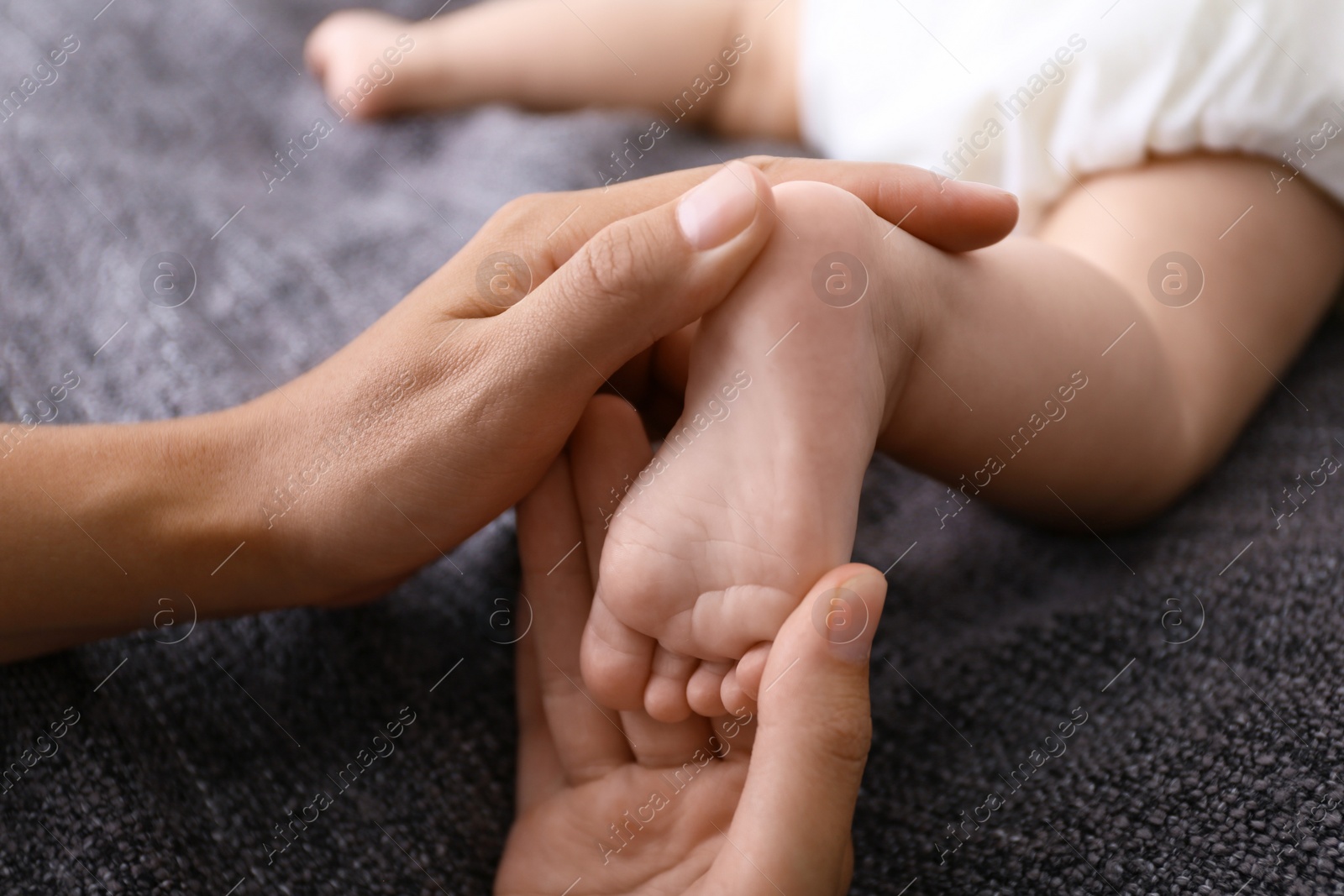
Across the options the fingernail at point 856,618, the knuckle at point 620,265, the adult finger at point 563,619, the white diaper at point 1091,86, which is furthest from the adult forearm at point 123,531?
the white diaper at point 1091,86

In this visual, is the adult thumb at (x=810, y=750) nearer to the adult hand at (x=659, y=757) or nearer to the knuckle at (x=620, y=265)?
the adult hand at (x=659, y=757)

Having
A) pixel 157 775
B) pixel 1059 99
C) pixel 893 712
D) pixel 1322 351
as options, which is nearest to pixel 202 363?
pixel 157 775

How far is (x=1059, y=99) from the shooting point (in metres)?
Answer: 0.81

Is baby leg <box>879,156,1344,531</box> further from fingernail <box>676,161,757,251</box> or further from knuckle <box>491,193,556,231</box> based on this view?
knuckle <box>491,193,556,231</box>

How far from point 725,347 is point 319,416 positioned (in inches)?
11.1

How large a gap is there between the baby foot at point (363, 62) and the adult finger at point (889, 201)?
2.17 ft

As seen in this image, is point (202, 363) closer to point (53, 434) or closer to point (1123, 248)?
point (53, 434)

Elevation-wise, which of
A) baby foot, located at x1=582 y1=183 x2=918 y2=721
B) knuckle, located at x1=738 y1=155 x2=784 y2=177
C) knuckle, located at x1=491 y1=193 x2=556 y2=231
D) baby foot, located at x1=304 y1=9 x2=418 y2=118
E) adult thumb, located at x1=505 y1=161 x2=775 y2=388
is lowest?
baby foot, located at x1=582 y1=183 x2=918 y2=721

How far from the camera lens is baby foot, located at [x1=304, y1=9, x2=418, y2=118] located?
1.19 meters

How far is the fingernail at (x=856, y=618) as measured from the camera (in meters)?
0.50

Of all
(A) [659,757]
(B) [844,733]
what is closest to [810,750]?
(B) [844,733]

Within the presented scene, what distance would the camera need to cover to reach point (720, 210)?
0.54 meters

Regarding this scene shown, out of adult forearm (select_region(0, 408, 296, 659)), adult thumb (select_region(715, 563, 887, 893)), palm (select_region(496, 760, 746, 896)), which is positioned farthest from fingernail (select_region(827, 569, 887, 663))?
adult forearm (select_region(0, 408, 296, 659))

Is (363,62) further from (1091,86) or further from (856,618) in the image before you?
(856,618)
